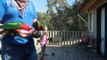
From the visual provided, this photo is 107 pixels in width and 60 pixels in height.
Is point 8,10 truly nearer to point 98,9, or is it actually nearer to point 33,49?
point 33,49

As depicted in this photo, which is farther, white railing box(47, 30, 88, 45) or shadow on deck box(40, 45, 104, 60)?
white railing box(47, 30, 88, 45)

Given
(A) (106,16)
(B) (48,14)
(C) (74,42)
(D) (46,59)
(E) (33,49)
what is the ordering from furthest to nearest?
(B) (48,14)
(C) (74,42)
(A) (106,16)
(D) (46,59)
(E) (33,49)

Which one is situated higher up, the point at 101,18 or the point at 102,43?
the point at 101,18

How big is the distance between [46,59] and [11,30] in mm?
10768

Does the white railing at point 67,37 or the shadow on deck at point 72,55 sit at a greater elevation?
the white railing at point 67,37

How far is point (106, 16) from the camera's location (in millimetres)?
16453

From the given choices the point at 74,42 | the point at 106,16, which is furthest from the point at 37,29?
the point at 74,42

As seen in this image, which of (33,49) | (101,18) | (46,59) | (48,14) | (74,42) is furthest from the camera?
(48,14)

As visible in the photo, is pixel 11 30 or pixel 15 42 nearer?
pixel 11 30

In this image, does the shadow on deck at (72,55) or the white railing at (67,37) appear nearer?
the shadow on deck at (72,55)

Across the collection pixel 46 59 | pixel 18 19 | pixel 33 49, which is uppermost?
pixel 18 19

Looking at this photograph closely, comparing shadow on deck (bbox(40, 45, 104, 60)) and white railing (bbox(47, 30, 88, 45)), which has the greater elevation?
white railing (bbox(47, 30, 88, 45))

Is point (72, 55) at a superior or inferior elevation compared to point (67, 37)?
inferior

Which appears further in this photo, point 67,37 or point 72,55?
point 67,37
